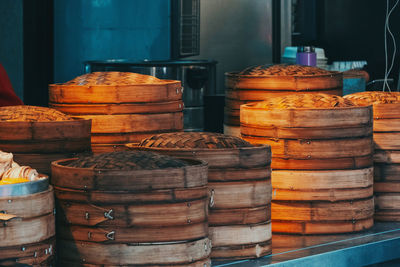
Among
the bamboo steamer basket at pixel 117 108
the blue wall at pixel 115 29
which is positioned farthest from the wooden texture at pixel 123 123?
the blue wall at pixel 115 29

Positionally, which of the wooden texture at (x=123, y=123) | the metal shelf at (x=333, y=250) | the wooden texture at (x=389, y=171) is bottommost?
the metal shelf at (x=333, y=250)

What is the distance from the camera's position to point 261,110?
13.1ft

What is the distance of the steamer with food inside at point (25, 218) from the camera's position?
275 cm

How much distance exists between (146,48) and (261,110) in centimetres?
330

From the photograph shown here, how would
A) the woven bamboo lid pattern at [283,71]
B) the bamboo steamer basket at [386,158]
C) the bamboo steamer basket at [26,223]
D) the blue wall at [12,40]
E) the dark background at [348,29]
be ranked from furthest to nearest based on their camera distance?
1. the dark background at [348,29]
2. the blue wall at [12,40]
3. the woven bamboo lid pattern at [283,71]
4. the bamboo steamer basket at [386,158]
5. the bamboo steamer basket at [26,223]

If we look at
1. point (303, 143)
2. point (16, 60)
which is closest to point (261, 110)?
point (303, 143)

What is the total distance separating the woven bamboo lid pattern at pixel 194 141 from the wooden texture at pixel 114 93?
1.32 ft

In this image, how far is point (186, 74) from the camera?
5.62 meters

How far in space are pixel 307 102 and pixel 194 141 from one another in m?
0.75

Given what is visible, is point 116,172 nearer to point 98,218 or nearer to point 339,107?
point 98,218

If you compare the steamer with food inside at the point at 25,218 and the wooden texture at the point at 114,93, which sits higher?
the wooden texture at the point at 114,93

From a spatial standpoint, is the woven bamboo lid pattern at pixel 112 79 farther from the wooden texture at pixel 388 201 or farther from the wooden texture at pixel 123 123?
the wooden texture at pixel 388 201

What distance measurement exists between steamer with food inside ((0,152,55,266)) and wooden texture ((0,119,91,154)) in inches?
19.7

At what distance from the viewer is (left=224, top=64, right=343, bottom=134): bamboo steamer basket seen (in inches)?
178
